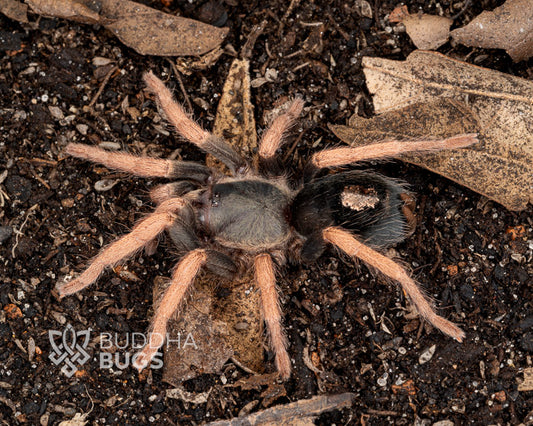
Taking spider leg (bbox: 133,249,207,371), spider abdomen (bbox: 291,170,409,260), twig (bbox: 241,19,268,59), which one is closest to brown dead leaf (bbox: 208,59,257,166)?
twig (bbox: 241,19,268,59)

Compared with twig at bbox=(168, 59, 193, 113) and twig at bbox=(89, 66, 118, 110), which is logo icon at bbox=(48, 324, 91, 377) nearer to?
twig at bbox=(89, 66, 118, 110)

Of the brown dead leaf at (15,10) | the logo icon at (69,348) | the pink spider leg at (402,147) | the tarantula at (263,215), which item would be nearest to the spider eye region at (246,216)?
the tarantula at (263,215)

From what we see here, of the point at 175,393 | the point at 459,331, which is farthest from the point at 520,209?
the point at 175,393

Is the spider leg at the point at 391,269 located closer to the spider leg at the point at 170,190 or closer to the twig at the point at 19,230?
the spider leg at the point at 170,190

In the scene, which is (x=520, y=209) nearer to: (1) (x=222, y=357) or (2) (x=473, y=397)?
(2) (x=473, y=397)

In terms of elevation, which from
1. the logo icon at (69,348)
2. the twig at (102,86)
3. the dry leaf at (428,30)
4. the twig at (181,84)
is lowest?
the logo icon at (69,348)

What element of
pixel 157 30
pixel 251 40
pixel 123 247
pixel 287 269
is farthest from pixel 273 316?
pixel 157 30
